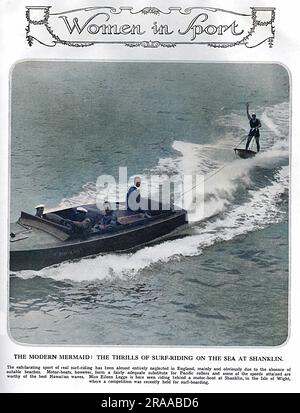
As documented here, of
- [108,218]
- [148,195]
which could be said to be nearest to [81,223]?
[108,218]

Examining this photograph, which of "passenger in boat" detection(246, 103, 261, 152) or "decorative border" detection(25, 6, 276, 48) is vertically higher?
"decorative border" detection(25, 6, 276, 48)

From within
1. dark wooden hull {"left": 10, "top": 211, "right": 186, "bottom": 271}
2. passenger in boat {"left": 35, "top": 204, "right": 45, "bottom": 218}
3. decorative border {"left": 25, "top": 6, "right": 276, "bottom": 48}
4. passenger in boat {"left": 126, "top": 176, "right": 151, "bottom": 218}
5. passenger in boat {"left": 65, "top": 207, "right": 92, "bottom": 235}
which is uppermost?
decorative border {"left": 25, "top": 6, "right": 276, "bottom": 48}

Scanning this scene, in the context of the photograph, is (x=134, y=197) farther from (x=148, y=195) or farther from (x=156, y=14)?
(x=156, y=14)

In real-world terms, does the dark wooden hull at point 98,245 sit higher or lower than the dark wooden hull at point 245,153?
lower

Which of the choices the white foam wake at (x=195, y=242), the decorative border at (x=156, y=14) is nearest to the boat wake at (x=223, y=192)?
the white foam wake at (x=195, y=242)

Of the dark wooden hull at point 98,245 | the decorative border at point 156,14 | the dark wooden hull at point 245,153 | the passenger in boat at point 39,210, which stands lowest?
the dark wooden hull at point 98,245

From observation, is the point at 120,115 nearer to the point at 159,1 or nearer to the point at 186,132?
the point at 186,132

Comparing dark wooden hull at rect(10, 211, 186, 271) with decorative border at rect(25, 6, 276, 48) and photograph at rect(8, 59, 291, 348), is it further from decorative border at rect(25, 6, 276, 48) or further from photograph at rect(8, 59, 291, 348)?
decorative border at rect(25, 6, 276, 48)

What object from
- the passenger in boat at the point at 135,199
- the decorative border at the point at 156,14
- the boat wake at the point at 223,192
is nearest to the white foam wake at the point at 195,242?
the boat wake at the point at 223,192

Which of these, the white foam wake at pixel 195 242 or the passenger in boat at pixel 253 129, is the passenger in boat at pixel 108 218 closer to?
the white foam wake at pixel 195 242

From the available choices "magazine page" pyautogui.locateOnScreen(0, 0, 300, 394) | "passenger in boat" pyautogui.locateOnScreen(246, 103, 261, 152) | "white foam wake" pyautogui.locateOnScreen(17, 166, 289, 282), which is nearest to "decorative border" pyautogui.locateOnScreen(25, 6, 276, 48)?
"magazine page" pyautogui.locateOnScreen(0, 0, 300, 394)
